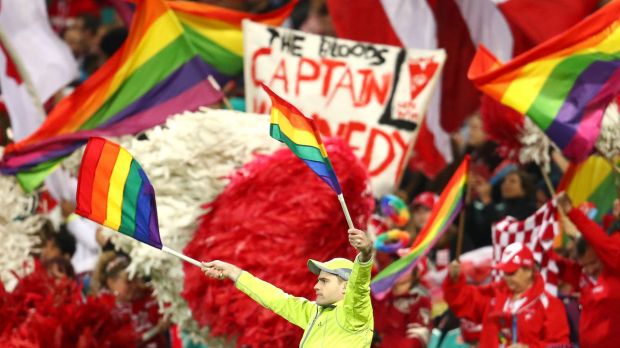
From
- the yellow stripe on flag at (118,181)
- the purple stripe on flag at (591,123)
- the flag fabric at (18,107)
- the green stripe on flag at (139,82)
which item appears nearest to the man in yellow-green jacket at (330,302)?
the yellow stripe on flag at (118,181)

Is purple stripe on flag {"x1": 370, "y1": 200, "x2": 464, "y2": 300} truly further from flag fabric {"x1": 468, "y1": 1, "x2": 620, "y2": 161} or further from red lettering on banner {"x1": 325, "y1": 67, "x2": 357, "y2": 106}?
red lettering on banner {"x1": 325, "y1": 67, "x2": 357, "y2": 106}

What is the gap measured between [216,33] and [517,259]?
135 inches

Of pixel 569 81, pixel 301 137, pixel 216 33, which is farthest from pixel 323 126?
pixel 301 137

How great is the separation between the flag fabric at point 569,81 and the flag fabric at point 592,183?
2.49ft

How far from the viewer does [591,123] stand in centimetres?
958

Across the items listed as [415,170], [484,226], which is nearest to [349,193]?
[484,226]

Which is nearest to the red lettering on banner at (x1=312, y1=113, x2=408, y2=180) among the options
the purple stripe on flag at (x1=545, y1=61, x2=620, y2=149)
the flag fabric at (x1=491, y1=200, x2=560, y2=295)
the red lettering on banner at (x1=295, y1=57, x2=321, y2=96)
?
the red lettering on banner at (x1=295, y1=57, x2=321, y2=96)

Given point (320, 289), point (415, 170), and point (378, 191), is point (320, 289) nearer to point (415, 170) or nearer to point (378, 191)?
point (378, 191)

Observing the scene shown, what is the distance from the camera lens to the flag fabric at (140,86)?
443 inches

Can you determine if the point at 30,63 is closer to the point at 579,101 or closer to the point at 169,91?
the point at 169,91

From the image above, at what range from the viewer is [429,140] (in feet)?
41.7

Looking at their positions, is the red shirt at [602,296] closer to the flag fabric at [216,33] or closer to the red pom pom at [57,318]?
the red pom pom at [57,318]

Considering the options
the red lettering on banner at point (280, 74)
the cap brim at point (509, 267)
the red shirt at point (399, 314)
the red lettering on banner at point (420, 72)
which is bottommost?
the red shirt at point (399, 314)

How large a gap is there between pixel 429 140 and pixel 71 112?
2.87m
